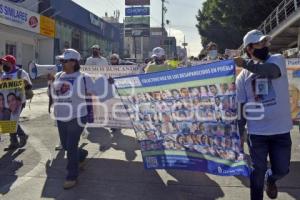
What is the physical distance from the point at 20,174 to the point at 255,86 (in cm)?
→ 363

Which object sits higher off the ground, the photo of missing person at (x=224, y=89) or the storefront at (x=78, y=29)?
the storefront at (x=78, y=29)

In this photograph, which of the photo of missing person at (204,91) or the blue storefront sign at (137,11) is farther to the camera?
the blue storefront sign at (137,11)

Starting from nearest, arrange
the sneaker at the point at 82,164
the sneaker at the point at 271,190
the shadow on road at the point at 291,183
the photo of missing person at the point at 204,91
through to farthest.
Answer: the sneaker at the point at 271,190 → the photo of missing person at the point at 204,91 → the shadow on road at the point at 291,183 → the sneaker at the point at 82,164

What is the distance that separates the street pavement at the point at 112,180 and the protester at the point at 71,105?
1.20 ft

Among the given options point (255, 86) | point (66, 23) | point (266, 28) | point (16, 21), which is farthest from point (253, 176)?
point (66, 23)

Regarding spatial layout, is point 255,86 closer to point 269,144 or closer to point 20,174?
point 269,144

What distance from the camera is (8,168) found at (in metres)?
6.69

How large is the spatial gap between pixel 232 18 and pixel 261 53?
34.8 meters

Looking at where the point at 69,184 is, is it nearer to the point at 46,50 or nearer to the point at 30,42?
the point at 30,42

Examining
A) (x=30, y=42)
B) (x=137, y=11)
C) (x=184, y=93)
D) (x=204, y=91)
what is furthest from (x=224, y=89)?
(x=137, y=11)

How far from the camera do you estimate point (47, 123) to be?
36.5 feet

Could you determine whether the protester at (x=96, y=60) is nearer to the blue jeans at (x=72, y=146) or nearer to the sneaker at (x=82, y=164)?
the sneaker at (x=82, y=164)

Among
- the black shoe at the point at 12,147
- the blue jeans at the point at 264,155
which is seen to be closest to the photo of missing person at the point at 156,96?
the blue jeans at the point at 264,155

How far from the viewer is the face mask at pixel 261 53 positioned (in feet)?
15.1
